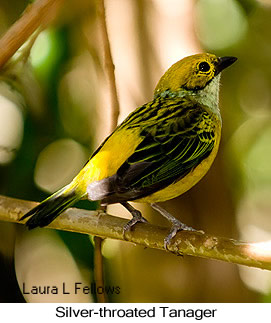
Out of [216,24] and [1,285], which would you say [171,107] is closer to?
[216,24]

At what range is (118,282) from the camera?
1.92 meters

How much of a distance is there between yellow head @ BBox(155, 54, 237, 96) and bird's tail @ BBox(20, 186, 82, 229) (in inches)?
22.6

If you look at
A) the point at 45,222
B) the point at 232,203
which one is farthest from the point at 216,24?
the point at 45,222

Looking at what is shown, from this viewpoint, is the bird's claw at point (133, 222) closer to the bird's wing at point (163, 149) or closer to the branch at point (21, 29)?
the bird's wing at point (163, 149)

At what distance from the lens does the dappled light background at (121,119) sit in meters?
1.99

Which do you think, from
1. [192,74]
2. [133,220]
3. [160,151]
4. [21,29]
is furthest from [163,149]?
[21,29]

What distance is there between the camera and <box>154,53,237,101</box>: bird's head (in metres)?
2.01

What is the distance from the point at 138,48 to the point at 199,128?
0.36 meters

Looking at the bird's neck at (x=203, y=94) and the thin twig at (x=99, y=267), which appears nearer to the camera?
the thin twig at (x=99, y=267)

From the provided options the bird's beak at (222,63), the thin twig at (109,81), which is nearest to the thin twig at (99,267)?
the thin twig at (109,81)

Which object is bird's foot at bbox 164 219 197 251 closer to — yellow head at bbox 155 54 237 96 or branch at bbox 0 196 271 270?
branch at bbox 0 196 271 270

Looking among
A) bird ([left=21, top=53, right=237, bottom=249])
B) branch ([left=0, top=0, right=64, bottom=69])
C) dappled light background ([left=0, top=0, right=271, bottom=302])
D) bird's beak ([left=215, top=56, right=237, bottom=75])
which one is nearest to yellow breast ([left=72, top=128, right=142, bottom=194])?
bird ([left=21, top=53, right=237, bottom=249])

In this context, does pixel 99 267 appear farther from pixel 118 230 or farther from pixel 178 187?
pixel 178 187

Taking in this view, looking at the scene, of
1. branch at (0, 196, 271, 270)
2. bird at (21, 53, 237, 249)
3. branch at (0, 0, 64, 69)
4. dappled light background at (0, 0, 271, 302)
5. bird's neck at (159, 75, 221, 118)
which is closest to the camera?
branch at (0, 0, 64, 69)
